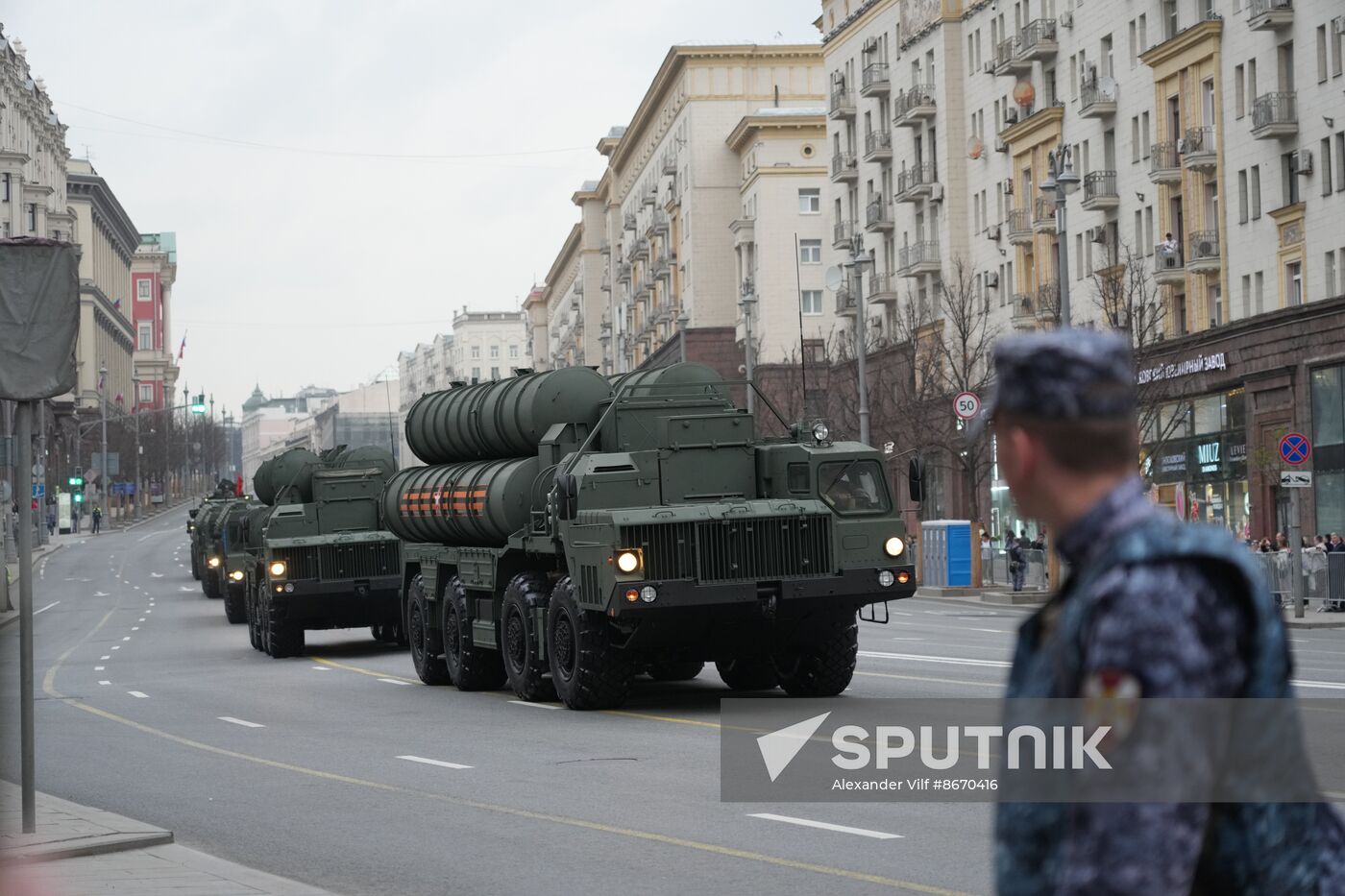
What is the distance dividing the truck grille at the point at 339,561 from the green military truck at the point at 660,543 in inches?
363

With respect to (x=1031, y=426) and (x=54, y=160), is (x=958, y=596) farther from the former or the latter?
(x=54, y=160)

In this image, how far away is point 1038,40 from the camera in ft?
202

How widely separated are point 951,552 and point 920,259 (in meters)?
23.4

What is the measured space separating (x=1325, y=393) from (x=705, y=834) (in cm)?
3512

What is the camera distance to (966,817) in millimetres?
12383

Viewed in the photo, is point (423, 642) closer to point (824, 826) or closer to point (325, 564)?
point (325, 564)

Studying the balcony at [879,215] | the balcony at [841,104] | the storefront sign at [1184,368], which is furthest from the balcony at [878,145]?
the storefront sign at [1184,368]

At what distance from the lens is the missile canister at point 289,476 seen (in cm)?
3662

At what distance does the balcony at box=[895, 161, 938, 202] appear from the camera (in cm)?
7250

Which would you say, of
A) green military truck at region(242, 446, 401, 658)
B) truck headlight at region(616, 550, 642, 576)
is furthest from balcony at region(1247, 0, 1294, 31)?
truck headlight at region(616, 550, 642, 576)

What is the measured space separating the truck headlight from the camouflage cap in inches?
648

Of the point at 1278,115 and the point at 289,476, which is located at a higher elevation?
the point at 1278,115

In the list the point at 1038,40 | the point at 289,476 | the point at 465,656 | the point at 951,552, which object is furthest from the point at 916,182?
the point at 465,656

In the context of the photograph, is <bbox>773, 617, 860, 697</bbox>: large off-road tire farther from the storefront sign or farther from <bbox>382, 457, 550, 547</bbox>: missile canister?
the storefront sign
